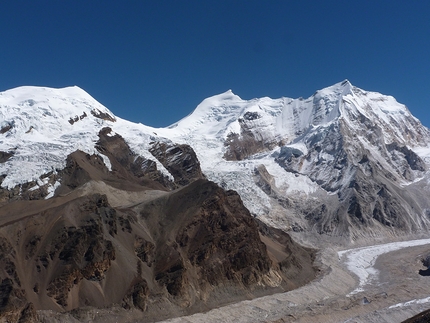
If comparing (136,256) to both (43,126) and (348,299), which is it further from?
(43,126)

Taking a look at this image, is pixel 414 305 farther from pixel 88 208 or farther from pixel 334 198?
pixel 334 198

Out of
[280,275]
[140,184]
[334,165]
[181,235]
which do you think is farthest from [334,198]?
[181,235]

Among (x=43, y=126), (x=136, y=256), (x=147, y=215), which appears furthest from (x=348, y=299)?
(x=43, y=126)

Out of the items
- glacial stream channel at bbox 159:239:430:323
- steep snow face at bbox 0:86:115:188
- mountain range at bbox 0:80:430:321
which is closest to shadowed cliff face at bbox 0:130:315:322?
mountain range at bbox 0:80:430:321

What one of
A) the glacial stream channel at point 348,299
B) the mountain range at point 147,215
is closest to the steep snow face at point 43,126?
the mountain range at point 147,215

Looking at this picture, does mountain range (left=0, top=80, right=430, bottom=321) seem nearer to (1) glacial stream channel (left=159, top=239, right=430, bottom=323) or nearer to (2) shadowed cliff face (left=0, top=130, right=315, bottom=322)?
(2) shadowed cliff face (left=0, top=130, right=315, bottom=322)
